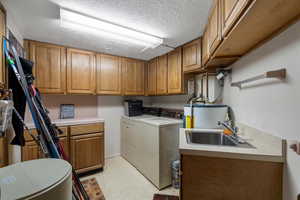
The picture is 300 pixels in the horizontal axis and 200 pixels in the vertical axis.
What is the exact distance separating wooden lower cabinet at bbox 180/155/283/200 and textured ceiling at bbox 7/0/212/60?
1373 millimetres

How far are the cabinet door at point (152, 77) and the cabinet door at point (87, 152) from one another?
53.3 inches

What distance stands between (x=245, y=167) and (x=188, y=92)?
1.65m

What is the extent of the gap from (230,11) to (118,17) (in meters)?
1.07

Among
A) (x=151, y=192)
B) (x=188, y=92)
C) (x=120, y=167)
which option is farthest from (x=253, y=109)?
(x=120, y=167)

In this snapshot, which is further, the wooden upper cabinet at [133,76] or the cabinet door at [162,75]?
the wooden upper cabinet at [133,76]

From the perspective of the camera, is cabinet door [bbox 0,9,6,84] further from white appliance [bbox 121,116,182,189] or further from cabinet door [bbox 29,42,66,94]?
white appliance [bbox 121,116,182,189]

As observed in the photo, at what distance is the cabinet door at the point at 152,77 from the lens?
9.38 feet

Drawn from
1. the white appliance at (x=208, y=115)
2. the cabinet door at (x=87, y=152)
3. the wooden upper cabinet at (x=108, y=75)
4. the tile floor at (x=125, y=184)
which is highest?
the wooden upper cabinet at (x=108, y=75)

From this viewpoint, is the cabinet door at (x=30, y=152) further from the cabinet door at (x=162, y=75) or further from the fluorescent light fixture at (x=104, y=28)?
the cabinet door at (x=162, y=75)

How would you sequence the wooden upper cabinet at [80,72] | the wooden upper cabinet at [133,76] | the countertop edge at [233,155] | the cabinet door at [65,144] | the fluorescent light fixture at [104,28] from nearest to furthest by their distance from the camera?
the countertop edge at [233,155] < the fluorescent light fixture at [104,28] < the cabinet door at [65,144] < the wooden upper cabinet at [80,72] < the wooden upper cabinet at [133,76]

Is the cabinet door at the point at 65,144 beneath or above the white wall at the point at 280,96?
beneath

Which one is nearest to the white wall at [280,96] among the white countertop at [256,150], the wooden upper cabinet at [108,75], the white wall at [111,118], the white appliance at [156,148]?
the white countertop at [256,150]

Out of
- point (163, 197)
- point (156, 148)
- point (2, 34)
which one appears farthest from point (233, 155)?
point (2, 34)

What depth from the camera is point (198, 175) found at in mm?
1004
